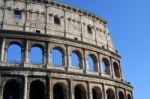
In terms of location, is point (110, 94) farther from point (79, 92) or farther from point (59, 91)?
point (59, 91)

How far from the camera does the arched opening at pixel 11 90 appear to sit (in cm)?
2350

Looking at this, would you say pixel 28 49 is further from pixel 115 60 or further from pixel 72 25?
pixel 115 60

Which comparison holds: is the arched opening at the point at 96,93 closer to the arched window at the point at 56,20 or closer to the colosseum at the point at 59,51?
the colosseum at the point at 59,51

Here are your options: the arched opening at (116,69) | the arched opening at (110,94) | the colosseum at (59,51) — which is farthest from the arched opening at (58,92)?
the arched opening at (116,69)

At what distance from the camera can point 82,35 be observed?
2939 cm

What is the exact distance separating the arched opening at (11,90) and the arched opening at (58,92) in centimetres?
345

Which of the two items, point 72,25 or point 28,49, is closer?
point 28,49

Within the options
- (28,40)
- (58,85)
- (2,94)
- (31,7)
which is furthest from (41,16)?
(2,94)

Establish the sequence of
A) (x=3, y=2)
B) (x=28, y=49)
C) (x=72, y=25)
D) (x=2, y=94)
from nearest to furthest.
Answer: (x=2, y=94)
(x=28, y=49)
(x=3, y=2)
(x=72, y=25)

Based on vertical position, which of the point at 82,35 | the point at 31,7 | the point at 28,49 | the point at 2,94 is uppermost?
the point at 31,7

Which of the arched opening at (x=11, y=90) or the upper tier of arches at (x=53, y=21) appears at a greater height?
the upper tier of arches at (x=53, y=21)

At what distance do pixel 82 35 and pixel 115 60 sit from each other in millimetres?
5150

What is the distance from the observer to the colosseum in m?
24.0

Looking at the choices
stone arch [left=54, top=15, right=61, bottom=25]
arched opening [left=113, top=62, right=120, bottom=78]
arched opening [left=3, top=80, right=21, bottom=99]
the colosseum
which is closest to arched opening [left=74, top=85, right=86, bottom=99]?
the colosseum
